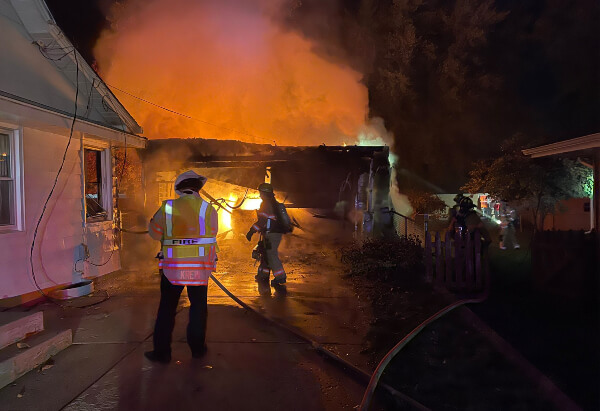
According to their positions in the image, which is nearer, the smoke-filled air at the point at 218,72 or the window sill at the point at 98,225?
the window sill at the point at 98,225

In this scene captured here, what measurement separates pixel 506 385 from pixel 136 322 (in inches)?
159

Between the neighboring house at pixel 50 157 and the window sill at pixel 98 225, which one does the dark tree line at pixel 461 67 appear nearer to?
the neighboring house at pixel 50 157

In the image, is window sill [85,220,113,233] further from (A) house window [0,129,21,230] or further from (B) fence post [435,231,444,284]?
(B) fence post [435,231,444,284]

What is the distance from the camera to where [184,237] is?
156 inches

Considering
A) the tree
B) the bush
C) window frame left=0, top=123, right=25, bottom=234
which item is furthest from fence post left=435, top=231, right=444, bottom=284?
the tree

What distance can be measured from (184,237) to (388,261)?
15.8 ft

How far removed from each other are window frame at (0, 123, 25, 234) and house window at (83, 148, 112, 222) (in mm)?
A: 1980

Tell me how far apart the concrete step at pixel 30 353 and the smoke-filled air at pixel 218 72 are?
15830 mm

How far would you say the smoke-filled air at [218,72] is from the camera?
20516 millimetres

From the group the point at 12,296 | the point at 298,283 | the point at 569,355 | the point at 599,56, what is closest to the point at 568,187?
the point at 599,56

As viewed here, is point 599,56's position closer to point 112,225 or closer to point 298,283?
point 298,283

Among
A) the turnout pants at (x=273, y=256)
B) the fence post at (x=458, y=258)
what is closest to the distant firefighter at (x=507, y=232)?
the fence post at (x=458, y=258)

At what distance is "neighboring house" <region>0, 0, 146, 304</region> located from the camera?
5543mm

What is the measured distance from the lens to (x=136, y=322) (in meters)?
5.25
